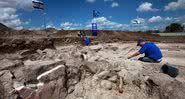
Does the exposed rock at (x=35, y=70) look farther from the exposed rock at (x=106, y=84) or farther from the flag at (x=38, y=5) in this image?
the flag at (x=38, y=5)

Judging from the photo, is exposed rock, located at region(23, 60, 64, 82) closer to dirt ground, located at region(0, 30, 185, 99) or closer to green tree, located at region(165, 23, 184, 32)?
dirt ground, located at region(0, 30, 185, 99)

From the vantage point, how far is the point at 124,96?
5.12 meters

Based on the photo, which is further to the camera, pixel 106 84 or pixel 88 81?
pixel 88 81

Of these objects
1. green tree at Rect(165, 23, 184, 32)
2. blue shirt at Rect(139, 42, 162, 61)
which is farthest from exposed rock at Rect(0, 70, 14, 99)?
green tree at Rect(165, 23, 184, 32)

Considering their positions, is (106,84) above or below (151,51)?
below

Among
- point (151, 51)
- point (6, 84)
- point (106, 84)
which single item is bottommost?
point (106, 84)

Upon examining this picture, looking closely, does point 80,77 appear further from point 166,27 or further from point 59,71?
point 166,27

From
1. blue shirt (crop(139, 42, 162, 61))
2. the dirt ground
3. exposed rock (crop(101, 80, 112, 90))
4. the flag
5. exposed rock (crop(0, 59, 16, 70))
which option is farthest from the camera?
the flag

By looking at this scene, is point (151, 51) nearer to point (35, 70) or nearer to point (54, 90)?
point (54, 90)

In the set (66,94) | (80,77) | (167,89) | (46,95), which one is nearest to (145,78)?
(167,89)

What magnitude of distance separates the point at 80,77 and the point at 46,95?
1.35 meters

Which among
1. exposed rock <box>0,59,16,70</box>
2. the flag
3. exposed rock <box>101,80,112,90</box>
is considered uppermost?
the flag

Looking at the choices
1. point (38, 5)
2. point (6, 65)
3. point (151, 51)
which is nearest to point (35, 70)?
point (6, 65)

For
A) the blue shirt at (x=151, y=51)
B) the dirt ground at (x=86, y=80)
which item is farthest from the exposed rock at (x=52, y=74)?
the blue shirt at (x=151, y=51)
